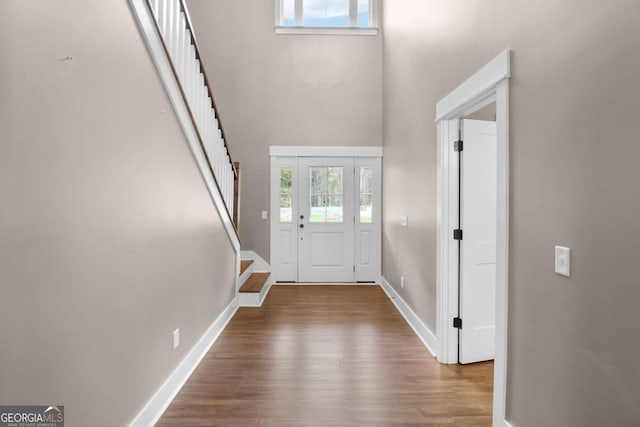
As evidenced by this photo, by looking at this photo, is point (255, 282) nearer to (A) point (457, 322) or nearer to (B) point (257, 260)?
(B) point (257, 260)

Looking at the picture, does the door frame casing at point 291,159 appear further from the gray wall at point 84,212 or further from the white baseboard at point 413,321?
the gray wall at point 84,212

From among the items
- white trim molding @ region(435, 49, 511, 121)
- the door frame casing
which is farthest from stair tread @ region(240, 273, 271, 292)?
white trim molding @ region(435, 49, 511, 121)

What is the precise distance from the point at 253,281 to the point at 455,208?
3062mm

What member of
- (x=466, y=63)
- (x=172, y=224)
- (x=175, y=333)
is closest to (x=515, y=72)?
(x=466, y=63)

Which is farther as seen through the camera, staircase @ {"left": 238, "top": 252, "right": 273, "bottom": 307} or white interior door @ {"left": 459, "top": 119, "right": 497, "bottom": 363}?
staircase @ {"left": 238, "top": 252, "right": 273, "bottom": 307}

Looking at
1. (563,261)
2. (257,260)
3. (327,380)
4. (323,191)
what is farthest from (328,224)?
(563,261)

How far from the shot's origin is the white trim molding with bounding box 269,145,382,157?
5.59 m

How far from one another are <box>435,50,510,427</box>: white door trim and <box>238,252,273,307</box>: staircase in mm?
2330

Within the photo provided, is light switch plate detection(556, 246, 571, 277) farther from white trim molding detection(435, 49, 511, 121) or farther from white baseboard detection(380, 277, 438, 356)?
white baseboard detection(380, 277, 438, 356)

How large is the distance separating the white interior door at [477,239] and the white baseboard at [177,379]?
2113 millimetres

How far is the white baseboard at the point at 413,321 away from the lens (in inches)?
122

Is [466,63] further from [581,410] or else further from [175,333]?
[175,333]

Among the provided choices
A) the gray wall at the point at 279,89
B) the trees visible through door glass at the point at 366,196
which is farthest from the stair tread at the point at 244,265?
the trees visible through door glass at the point at 366,196

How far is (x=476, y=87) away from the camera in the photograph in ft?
7.29
